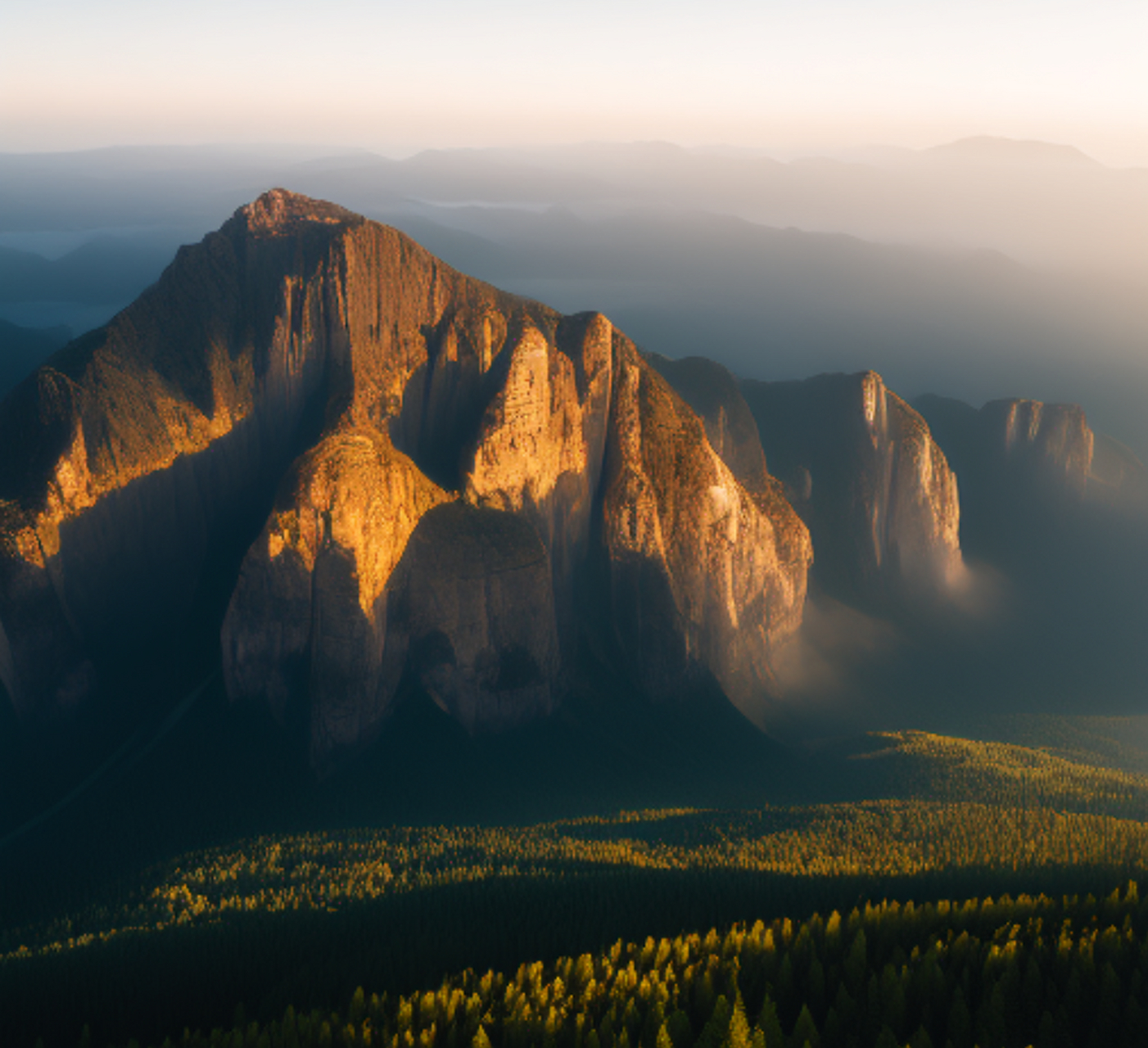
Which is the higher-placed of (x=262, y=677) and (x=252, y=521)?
(x=252, y=521)

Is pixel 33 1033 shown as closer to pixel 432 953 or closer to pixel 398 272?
pixel 432 953

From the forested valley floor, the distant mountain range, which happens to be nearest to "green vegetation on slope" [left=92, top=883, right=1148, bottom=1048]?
the forested valley floor

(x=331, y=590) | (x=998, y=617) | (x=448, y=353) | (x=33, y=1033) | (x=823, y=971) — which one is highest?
(x=448, y=353)

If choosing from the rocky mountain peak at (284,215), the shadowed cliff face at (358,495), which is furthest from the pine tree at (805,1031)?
the rocky mountain peak at (284,215)

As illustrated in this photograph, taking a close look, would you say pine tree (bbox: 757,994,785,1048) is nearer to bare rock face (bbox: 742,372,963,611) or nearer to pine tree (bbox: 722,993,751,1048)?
pine tree (bbox: 722,993,751,1048)

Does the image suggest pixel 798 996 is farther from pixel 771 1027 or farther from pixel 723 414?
pixel 723 414

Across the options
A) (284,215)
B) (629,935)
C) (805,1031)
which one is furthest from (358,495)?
(805,1031)

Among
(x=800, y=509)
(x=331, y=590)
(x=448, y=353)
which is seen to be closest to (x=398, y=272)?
(x=448, y=353)
